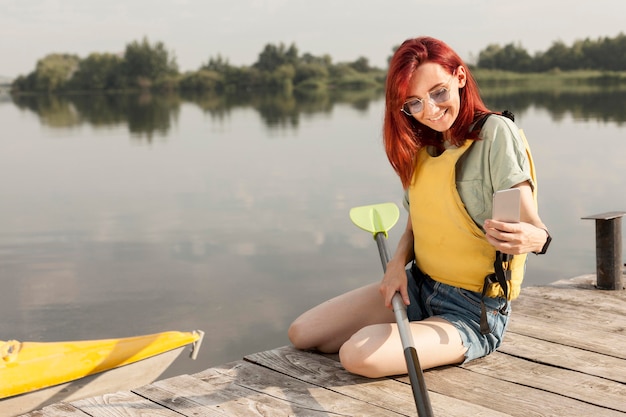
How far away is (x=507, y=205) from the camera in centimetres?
214

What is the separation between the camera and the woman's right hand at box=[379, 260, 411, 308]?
8.77ft

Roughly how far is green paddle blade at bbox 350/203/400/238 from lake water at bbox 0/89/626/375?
661mm

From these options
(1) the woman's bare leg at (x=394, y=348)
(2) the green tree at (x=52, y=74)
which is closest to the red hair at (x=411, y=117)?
(1) the woman's bare leg at (x=394, y=348)

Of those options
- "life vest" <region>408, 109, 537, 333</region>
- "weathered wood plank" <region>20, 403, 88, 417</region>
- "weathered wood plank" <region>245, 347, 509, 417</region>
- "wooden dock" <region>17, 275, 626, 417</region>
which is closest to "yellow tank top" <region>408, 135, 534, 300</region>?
"life vest" <region>408, 109, 537, 333</region>

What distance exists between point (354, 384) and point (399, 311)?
0.97 feet

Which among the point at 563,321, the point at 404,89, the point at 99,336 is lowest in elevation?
the point at 99,336

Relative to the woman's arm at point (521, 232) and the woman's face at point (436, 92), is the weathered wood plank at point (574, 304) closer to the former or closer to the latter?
the woman's arm at point (521, 232)

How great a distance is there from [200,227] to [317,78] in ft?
172

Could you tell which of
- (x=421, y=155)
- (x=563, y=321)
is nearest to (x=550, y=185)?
(x=563, y=321)

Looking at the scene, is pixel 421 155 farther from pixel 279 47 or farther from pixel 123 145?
pixel 279 47

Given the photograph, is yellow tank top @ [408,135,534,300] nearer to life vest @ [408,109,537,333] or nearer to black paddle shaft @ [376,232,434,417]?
life vest @ [408,109,537,333]

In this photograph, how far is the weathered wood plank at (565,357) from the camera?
8.59 ft

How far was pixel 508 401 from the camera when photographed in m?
2.39

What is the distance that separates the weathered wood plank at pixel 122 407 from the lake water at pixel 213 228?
182 cm
